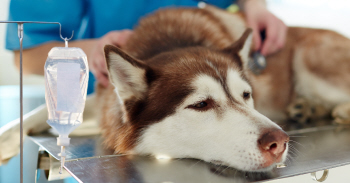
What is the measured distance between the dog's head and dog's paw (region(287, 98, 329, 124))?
2.81 ft

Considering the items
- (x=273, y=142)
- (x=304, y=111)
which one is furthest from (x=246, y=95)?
(x=304, y=111)

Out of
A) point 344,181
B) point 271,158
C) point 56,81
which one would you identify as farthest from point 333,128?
point 56,81

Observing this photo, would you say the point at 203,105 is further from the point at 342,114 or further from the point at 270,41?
the point at 342,114

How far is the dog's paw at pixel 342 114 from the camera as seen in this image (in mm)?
1781

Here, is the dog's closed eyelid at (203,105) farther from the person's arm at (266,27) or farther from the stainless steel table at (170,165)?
the person's arm at (266,27)

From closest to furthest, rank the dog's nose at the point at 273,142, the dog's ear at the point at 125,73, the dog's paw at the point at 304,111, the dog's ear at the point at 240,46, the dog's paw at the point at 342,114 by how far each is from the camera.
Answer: the dog's nose at the point at 273,142
the dog's ear at the point at 125,73
the dog's ear at the point at 240,46
the dog's paw at the point at 342,114
the dog's paw at the point at 304,111

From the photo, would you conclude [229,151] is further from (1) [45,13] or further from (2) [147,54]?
(1) [45,13]

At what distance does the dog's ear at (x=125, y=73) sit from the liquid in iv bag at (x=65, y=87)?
0.21m

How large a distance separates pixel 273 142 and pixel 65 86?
55 cm

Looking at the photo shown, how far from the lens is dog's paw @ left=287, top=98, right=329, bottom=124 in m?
1.89

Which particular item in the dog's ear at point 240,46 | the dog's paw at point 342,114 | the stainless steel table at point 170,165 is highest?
the dog's ear at point 240,46

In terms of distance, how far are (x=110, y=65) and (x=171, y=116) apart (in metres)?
0.25

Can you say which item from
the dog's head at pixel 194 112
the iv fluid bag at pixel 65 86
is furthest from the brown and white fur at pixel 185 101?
the iv fluid bag at pixel 65 86

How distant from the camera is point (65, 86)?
2.47 feet
